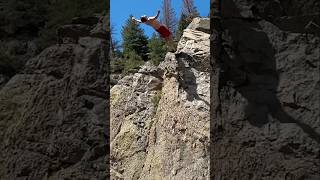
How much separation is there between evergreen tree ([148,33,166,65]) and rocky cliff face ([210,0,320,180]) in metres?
4.74

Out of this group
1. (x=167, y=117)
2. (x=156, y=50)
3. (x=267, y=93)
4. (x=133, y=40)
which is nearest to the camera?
(x=267, y=93)

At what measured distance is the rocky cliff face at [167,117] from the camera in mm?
4582

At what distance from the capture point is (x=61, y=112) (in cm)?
108

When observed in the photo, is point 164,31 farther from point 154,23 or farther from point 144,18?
point 144,18

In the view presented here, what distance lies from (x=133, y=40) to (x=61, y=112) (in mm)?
5462

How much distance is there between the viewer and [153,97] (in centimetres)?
547

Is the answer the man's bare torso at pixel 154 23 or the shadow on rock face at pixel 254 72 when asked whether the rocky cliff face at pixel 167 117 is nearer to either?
the man's bare torso at pixel 154 23

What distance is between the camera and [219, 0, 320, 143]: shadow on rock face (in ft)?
3.50

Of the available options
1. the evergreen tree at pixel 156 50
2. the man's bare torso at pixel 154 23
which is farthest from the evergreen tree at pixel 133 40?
the man's bare torso at pixel 154 23

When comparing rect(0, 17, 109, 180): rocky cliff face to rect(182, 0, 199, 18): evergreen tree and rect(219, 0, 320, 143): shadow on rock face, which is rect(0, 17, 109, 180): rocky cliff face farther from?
rect(182, 0, 199, 18): evergreen tree

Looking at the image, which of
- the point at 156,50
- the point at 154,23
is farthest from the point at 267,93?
the point at 156,50

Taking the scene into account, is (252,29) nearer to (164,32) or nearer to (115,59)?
(164,32)

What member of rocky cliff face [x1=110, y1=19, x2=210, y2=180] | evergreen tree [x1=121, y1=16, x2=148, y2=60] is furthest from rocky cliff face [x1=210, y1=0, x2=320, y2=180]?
evergreen tree [x1=121, y1=16, x2=148, y2=60]

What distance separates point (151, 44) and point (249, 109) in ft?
16.8
